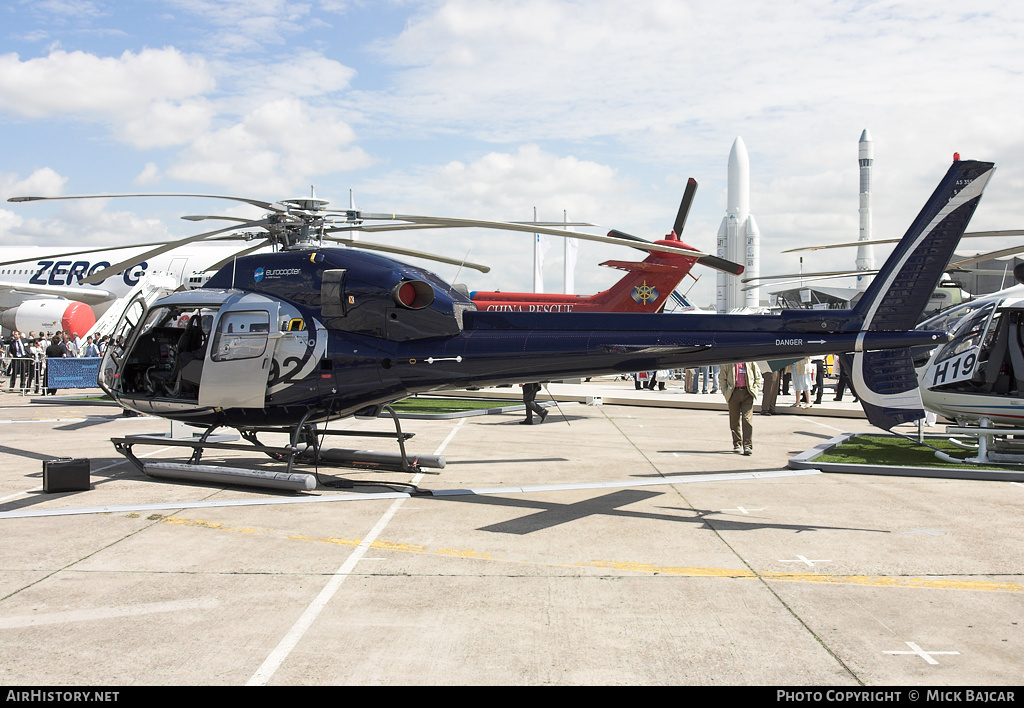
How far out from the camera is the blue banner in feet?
77.9

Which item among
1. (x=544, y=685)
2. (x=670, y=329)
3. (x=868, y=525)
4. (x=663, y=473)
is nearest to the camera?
(x=544, y=685)

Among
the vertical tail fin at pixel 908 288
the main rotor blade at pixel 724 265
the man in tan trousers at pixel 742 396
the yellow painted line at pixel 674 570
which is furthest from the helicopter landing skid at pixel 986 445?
the yellow painted line at pixel 674 570

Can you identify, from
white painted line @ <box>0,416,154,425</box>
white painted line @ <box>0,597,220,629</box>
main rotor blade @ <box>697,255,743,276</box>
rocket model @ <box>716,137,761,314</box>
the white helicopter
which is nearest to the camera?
white painted line @ <box>0,597,220,629</box>

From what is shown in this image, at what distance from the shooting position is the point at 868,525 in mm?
7797

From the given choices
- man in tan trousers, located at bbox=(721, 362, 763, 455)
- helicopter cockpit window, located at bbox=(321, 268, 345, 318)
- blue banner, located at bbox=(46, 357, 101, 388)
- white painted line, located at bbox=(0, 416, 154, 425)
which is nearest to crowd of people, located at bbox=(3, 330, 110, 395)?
blue banner, located at bbox=(46, 357, 101, 388)

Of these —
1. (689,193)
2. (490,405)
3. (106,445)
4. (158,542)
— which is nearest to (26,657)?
(158,542)

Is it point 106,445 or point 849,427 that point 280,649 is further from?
point 849,427

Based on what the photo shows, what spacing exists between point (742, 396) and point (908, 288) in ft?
13.8

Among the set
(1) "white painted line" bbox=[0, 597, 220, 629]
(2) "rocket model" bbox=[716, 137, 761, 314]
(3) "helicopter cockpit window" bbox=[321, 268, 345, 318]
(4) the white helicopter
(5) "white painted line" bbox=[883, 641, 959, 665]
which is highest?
(2) "rocket model" bbox=[716, 137, 761, 314]

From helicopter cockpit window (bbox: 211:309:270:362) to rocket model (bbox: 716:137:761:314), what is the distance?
67605 mm

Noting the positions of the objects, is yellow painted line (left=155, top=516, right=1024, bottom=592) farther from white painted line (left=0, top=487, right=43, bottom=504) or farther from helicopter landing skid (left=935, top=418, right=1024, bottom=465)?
helicopter landing skid (left=935, top=418, right=1024, bottom=465)

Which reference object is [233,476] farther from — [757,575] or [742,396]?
[742,396]

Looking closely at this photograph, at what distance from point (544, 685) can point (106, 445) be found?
37.8 ft

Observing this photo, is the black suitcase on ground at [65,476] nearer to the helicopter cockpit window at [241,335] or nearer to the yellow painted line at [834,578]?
the helicopter cockpit window at [241,335]
